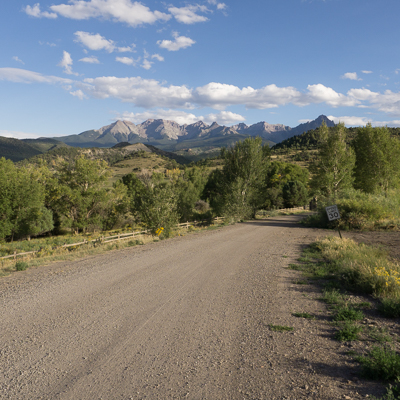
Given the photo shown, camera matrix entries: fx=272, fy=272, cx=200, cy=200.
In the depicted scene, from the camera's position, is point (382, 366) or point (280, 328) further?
point (280, 328)

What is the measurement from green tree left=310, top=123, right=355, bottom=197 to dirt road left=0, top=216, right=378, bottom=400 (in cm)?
2666

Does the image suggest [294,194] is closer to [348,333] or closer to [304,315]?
[304,315]

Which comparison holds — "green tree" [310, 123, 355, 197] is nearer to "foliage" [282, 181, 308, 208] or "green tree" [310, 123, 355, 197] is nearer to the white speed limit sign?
the white speed limit sign

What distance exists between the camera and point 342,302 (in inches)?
269

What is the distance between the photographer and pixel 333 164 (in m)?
32.9

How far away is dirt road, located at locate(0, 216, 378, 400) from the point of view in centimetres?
386

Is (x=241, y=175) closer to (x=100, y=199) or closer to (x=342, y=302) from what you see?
(x=100, y=199)

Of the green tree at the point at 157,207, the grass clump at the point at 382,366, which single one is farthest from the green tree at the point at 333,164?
the grass clump at the point at 382,366

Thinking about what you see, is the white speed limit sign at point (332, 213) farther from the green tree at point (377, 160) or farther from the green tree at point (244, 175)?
the green tree at point (377, 160)

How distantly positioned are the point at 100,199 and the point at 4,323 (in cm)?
3805

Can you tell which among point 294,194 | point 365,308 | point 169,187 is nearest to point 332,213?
point 365,308

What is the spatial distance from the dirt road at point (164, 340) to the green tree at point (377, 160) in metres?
29.4

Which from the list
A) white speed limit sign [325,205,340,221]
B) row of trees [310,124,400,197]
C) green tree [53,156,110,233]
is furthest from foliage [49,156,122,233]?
white speed limit sign [325,205,340,221]

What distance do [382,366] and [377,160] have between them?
3465 centimetres
